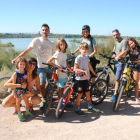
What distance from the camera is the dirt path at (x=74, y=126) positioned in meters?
→ 2.96

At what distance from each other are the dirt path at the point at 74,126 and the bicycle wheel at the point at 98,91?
0.50 meters

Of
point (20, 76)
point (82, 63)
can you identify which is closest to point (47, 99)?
point (20, 76)

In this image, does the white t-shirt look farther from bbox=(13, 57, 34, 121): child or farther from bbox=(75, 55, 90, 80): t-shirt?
bbox=(13, 57, 34, 121): child

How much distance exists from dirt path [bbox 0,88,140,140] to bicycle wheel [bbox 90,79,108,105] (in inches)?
19.6

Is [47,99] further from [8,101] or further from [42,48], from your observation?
[42,48]

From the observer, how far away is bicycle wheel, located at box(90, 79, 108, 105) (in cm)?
446

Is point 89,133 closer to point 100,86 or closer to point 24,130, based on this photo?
point 24,130

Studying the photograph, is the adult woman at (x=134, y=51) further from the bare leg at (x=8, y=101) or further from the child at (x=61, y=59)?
the bare leg at (x=8, y=101)

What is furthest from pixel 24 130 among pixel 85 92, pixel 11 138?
pixel 85 92

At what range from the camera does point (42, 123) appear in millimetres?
3451

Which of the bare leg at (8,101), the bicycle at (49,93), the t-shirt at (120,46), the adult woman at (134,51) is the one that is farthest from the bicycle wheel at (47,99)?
the t-shirt at (120,46)

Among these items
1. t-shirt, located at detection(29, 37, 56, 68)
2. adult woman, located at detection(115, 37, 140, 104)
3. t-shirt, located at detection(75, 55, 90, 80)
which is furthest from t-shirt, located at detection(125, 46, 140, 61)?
t-shirt, located at detection(29, 37, 56, 68)

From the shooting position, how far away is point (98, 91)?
14.9ft

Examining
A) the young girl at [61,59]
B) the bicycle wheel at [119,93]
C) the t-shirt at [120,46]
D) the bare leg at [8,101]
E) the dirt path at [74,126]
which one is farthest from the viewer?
the t-shirt at [120,46]
